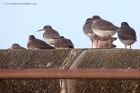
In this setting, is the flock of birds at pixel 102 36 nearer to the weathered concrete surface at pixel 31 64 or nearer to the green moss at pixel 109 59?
the weathered concrete surface at pixel 31 64

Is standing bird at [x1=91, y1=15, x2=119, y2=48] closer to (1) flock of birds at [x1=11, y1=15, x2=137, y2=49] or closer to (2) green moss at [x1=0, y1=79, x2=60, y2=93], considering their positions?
(1) flock of birds at [x1=11, y1=15, x2=137, y2=49]

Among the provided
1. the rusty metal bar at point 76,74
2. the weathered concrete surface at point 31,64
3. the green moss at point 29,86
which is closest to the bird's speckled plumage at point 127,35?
the weathered concrete surface at point 31,64

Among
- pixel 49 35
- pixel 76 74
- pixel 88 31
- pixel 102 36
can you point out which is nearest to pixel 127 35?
pixel 102 36

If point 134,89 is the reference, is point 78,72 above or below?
above

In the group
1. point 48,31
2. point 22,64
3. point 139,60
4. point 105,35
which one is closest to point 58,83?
point 22,64

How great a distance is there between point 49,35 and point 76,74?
14.9 meters

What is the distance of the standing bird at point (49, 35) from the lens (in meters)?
16.7

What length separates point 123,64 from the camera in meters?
3.50

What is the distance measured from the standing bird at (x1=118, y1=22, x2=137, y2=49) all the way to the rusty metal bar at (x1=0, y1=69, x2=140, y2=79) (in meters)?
11.2

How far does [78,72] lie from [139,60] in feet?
3.31

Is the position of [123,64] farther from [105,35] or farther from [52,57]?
[105,35]

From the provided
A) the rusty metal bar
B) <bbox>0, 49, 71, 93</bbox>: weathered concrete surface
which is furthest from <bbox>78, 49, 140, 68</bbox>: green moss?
the rusty metal bar

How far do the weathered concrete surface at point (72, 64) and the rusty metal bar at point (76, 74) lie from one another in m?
0.78

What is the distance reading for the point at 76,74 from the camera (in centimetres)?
257
